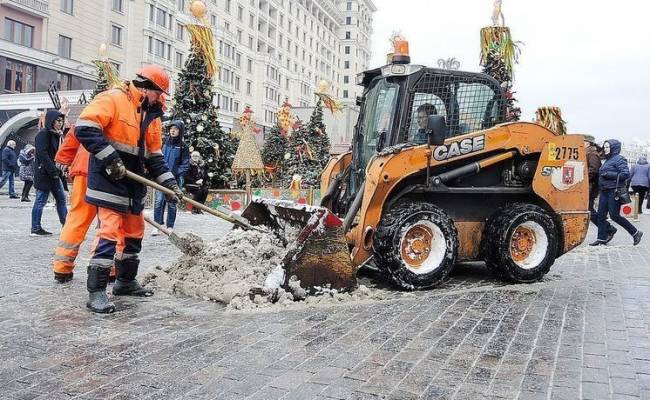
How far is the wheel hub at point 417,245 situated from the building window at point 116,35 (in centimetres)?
4424

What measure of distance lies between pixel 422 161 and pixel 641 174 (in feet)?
50.4

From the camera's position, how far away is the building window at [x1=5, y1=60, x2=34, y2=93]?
34750 millimetres

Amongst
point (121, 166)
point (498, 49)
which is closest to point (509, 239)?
point (121, 166)

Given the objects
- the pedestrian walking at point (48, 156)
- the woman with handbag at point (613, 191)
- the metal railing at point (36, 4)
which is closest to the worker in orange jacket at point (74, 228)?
the pedestrian walking at point (48, 156)

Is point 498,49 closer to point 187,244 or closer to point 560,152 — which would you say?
point 560,152

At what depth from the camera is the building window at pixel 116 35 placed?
147 ft

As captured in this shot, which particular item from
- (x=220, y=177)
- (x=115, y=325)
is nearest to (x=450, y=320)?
(x=115, y=325)

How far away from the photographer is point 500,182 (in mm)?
6688

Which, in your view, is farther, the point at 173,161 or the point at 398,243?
the point at 173,161

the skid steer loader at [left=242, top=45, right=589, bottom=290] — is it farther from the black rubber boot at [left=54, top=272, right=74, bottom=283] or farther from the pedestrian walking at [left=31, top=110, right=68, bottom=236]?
the pedestrian walking at [left=31, top=110, right=68, bottom=236]

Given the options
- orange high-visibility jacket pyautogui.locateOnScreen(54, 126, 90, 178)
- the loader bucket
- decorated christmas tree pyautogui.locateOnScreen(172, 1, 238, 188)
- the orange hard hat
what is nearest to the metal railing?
decorated christmas tree pyautogui.locateOnScreen(172, 1, 238, 188)

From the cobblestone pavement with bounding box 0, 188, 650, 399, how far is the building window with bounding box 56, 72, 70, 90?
35.2 m

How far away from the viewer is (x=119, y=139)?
4.87m

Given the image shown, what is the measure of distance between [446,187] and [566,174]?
5.09 ft
